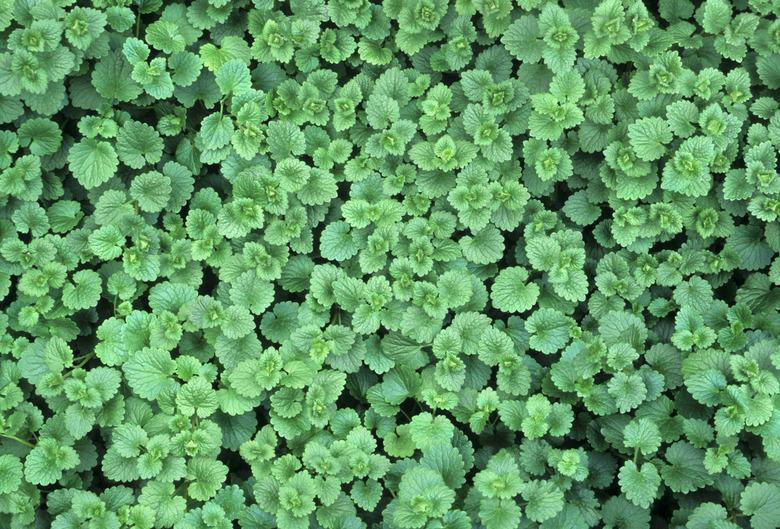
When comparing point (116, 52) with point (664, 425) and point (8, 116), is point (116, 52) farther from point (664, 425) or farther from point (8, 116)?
point (664, 425)

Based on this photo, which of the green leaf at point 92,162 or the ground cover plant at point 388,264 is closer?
the ground cover plant at point 388,264

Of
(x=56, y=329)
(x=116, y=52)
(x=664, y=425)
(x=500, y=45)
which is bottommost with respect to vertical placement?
(x=56, y=329)

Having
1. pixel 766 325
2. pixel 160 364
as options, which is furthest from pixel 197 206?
pixel 766 325

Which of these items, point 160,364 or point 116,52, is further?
point 116,52

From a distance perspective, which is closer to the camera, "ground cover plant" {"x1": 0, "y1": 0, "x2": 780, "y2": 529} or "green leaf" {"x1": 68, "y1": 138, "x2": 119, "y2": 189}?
"ground cover plant" {"x1": 0, "y1": 0, "x2": 780, "y2": 529}

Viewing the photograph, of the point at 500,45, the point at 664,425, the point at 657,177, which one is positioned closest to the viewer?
the point at 664,425

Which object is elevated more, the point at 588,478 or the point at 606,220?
the point at 606,220

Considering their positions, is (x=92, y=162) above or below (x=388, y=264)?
above

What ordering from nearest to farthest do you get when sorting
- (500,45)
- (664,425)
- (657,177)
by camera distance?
(664,425) < (657,177) < (500,45)
